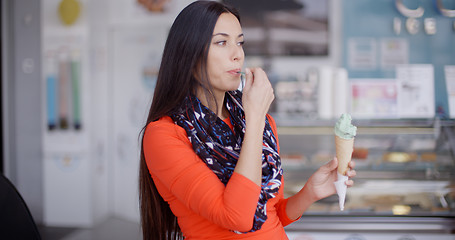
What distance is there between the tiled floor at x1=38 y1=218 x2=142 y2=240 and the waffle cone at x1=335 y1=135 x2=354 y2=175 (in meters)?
3.16

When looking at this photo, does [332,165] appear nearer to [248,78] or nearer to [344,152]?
[344,152]

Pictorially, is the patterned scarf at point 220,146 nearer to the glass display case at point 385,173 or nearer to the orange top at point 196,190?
the orange top at point 196,190

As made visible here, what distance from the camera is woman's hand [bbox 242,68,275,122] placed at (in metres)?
1.17

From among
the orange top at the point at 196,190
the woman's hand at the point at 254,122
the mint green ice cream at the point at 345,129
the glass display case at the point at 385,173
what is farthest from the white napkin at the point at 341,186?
the glass display case at the point at 385,173

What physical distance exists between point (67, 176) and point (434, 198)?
354 centimetres

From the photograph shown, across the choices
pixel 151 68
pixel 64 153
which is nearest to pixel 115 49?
pixel 151 68

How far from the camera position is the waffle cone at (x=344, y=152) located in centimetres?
132

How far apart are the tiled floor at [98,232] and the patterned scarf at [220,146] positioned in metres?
3.07

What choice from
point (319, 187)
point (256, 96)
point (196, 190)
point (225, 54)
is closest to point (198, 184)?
point (196, 190)

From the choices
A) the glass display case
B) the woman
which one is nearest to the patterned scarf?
the woman

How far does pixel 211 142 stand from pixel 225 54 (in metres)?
0.27

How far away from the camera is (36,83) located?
14.5 feet

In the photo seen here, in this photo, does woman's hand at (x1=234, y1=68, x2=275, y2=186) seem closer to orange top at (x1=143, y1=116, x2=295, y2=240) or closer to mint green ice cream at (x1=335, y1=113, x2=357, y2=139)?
orange top at (x1=143, y1=116, x2=295, y2=240)

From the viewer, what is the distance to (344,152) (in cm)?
132
